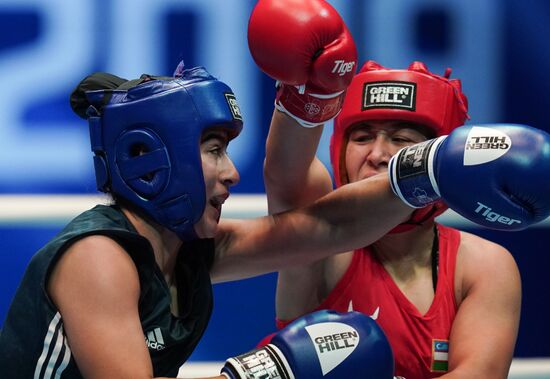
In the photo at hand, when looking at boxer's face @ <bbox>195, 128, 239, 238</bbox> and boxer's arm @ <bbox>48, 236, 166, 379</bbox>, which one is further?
boxer's face @ <bbox>195, 128, 239, 238</bbox>

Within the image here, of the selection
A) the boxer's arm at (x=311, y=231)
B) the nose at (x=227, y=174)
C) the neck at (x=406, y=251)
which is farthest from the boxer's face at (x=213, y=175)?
the neck at (x=406, y=251)

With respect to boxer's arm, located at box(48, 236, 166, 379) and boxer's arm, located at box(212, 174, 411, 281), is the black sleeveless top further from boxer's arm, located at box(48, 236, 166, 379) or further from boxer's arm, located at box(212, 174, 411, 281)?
boxer's arm, located at box(212, 174, 411, 281)

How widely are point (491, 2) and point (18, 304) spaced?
2.23 meters

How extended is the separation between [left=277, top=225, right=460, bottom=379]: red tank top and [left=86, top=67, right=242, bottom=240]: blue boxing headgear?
63 cm

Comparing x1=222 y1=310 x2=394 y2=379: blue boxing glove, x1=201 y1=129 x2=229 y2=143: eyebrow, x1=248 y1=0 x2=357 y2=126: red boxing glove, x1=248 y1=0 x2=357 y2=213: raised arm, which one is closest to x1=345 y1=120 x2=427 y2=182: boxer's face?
x1=248 y1=0 x2=357 y2=213: raised arm

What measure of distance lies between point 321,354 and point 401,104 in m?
0.93

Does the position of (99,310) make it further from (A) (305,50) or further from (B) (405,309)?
(B) (405,309)

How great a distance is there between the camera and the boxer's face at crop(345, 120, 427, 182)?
100.0 inches

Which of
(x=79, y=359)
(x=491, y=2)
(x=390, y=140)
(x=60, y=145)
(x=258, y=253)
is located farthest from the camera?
(x=491, y=2)

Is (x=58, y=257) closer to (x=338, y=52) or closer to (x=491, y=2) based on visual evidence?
(x=338, y=52)

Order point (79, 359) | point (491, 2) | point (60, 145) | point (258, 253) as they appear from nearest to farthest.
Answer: point (79, 359) < point (258, 253) < point (60, 145) < point (491, 2)

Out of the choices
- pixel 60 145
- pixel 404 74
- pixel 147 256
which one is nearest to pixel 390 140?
pixel 404 74

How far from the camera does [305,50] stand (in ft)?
7.33

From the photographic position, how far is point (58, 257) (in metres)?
1.92
